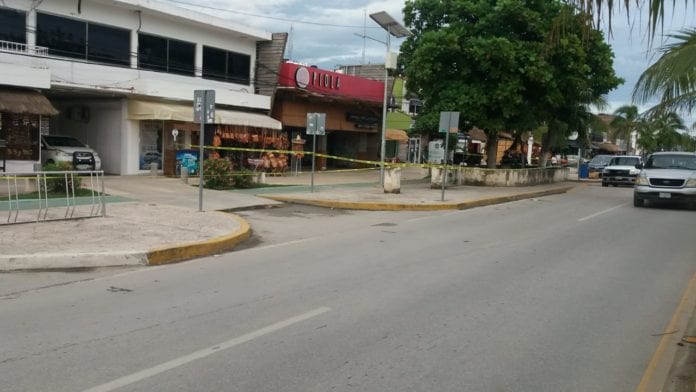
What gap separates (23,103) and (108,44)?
16.2 feet

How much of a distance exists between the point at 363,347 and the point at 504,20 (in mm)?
21238

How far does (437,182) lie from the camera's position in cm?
2403

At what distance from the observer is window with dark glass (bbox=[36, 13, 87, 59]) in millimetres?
19484

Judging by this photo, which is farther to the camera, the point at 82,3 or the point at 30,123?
the point at 82,3

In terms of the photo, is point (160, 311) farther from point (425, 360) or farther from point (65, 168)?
point (65, 168)

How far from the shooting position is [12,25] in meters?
18.7

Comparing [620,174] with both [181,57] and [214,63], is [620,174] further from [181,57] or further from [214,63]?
[181,57]

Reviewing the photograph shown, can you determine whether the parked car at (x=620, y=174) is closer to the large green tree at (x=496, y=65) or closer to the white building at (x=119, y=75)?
the large green tree at (x=496, y=65)

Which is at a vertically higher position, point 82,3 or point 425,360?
point 82,3

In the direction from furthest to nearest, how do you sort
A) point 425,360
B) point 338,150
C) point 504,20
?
point 338,150 < point 504,20 < point 425,360

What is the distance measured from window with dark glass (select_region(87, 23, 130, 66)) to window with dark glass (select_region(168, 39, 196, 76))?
214cm

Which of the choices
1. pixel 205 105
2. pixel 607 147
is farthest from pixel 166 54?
pixel 607 147

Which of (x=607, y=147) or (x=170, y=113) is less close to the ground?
(x=607, y=147)

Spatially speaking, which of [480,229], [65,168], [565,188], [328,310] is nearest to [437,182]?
[565,188]
